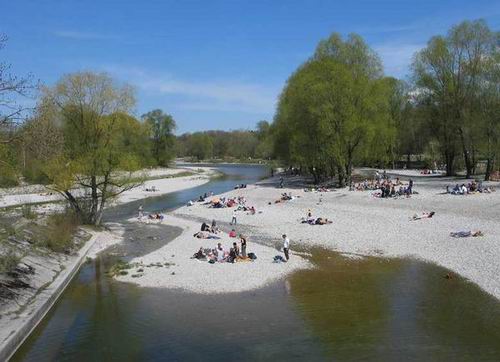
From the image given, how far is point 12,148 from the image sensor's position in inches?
711

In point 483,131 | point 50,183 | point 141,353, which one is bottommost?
point 141,353

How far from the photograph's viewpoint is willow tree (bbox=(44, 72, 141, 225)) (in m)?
39.4

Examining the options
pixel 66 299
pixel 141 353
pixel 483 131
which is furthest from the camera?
pixel 483 131

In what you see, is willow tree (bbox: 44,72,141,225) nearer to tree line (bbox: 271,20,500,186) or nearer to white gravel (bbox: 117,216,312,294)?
white gravel (bbox: 117,216,312,294)

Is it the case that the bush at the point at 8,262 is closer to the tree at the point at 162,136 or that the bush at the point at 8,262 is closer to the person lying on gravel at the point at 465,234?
the person lying on gravel at the point at 465,234

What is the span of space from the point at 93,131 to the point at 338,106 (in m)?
32.2

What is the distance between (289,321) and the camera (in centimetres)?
1969

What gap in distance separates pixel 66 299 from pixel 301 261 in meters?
12.9

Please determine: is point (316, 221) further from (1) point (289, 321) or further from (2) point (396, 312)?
(1) point (289, 321)

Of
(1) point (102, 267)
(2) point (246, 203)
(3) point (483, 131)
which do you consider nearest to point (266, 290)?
(1) point (102, 267)

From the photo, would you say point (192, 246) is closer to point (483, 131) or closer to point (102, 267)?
point (102, 267)

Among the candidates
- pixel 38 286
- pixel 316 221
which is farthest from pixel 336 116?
pixel 38 286

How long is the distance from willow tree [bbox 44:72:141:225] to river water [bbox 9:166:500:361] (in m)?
14.2

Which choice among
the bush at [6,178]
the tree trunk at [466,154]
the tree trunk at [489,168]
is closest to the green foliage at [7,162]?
the bush at [6,178]
